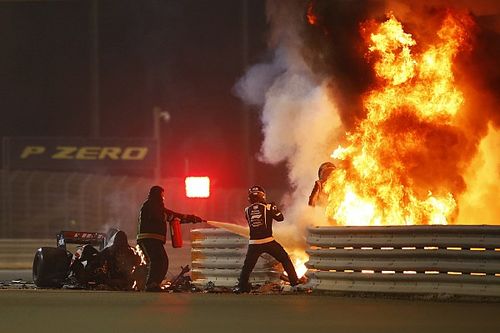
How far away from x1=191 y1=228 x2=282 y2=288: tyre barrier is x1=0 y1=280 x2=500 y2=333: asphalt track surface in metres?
1.69

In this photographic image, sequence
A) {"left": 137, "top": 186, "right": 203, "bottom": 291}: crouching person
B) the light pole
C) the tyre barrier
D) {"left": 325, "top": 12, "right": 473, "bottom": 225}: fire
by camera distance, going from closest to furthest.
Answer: {"left": 137, "top": 186, "right": 203, "bottom": 291}: crouching person
the tyre barrier
{"left": 325, "top": 12, "right": 473, "bottom": 225}: fire
the light pole

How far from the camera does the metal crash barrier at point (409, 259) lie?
53.0ft

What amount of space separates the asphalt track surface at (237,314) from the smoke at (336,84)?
4557 mm

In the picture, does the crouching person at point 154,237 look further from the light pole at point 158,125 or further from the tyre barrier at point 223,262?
the light pole at point 158,125

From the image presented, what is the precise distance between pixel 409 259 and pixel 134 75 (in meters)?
34.8

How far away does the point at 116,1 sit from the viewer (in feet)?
168

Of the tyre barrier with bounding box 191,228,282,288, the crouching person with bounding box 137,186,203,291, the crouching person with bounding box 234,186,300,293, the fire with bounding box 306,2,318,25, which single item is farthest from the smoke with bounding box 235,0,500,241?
the crouching person with bounding box 137,186,203,291

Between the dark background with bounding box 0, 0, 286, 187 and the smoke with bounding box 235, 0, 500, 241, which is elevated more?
the dark background with bounding box 0, 0, 286, 187

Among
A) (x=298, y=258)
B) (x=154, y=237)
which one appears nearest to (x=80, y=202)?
(x=298, y=258)

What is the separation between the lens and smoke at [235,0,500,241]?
20.8 m

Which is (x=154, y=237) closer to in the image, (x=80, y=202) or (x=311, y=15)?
(x=311, y=15)

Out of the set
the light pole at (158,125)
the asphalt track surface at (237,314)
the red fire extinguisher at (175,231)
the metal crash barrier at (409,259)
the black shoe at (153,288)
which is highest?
the light pole at (158,125)

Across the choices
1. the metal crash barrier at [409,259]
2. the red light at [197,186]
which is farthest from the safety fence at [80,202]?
the metal crash barrier at [409,259]

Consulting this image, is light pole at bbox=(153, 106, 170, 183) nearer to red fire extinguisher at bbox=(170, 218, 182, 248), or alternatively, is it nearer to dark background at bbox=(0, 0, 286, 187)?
dark background at bbox=(0, 0, 286, 187)
